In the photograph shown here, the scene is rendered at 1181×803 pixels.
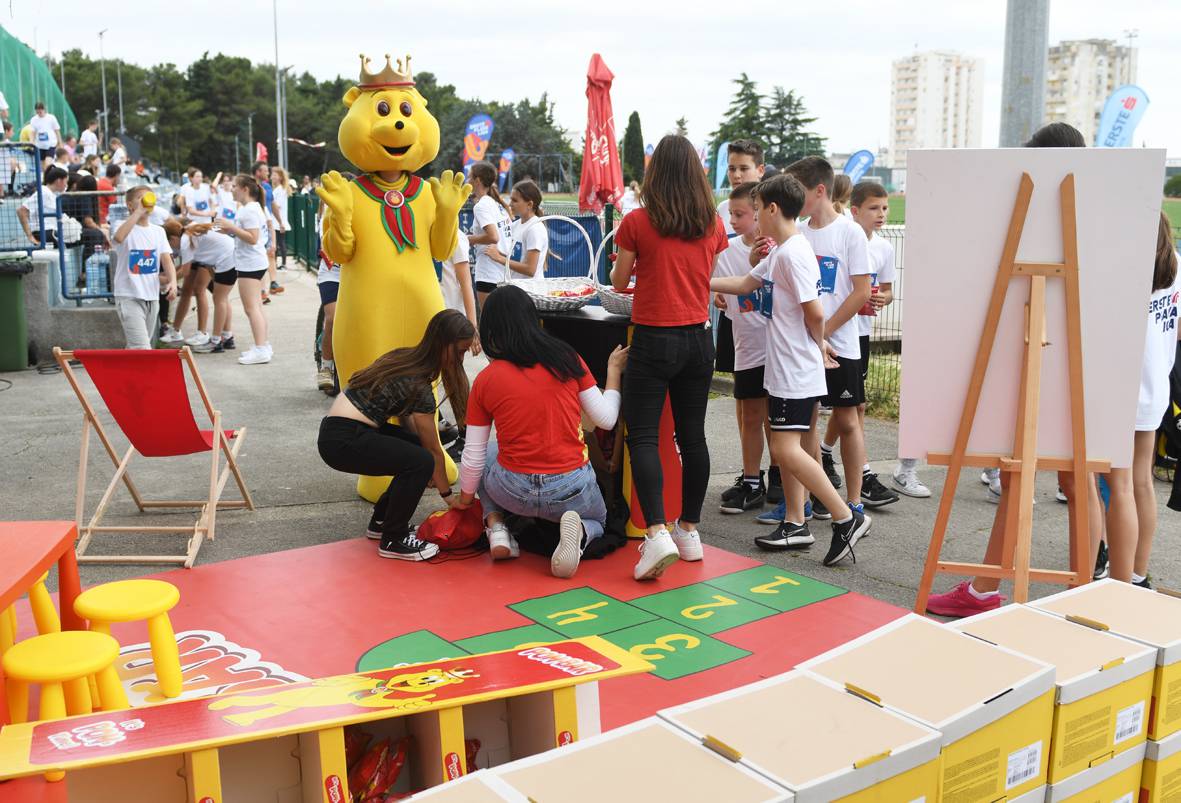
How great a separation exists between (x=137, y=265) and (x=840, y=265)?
6733 millimetres

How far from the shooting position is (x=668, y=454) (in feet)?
18.9

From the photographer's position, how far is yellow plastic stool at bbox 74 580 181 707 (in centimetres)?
355

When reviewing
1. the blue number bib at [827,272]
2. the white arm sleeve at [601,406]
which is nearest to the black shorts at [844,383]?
the blue number bib at [827,272]

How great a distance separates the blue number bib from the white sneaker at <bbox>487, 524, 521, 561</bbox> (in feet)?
7.03

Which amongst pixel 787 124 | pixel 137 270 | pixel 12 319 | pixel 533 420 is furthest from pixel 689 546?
pixel 787 124

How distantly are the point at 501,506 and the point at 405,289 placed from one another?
158 centimetres

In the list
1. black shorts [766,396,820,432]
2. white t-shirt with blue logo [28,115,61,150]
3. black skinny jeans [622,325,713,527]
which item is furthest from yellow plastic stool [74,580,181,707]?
white t-shirt with blue logo [28,115,61,150]

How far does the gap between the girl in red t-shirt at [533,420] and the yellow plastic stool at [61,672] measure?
7.20 feet

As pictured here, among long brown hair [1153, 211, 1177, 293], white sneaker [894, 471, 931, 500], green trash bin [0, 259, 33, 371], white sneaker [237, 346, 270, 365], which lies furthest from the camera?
white sneaker [237, 346, 270, 365]

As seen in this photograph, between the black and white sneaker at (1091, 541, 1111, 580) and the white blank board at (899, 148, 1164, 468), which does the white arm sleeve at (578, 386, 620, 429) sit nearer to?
the white blank board at (899, 148, 1164, 468)

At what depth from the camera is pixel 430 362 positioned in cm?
542

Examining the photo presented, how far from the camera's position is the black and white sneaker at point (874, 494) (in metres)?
6.50

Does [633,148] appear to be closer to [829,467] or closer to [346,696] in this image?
[829,467]

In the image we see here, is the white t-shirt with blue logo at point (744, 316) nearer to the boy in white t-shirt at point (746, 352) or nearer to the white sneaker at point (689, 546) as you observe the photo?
the boy in white t-shirt at point (746, 352)
